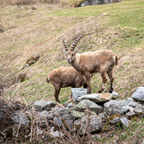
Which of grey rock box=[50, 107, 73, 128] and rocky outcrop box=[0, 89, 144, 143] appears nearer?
rocky outcrop box=[0, 89, 144, 143]

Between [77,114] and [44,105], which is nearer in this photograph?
[77,114]

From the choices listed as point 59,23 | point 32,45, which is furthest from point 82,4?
point 32,45

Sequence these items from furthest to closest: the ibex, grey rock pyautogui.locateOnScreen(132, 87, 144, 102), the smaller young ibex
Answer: the smaller young ibex < the ibex < grey rock pyautogui.locateOnScreen(132, 87, 144, 102)

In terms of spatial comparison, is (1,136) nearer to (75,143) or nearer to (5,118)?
(5,118)

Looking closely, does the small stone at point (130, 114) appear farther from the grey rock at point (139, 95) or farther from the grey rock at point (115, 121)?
the grey rock at point (139, 95)

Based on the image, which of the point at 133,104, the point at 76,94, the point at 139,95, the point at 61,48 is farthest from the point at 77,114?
the point at 61,48

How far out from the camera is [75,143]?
3.89m

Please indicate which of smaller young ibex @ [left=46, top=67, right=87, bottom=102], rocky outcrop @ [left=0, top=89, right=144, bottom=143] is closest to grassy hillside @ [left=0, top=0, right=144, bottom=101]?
rocky outcrop @ [left=0, top=89, right=144, bottom=143]

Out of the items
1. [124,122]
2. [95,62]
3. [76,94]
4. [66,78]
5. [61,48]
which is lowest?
[61,48]

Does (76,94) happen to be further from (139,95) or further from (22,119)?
(22,119)

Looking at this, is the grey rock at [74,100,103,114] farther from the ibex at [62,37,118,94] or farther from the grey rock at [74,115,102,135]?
the ibex at [62,37,118,94]

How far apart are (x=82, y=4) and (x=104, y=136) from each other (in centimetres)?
4504

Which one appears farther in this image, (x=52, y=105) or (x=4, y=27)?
(x=4, y=27)

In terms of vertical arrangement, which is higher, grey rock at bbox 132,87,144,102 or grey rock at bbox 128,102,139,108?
grey rock at bbox 132,87,144,102
